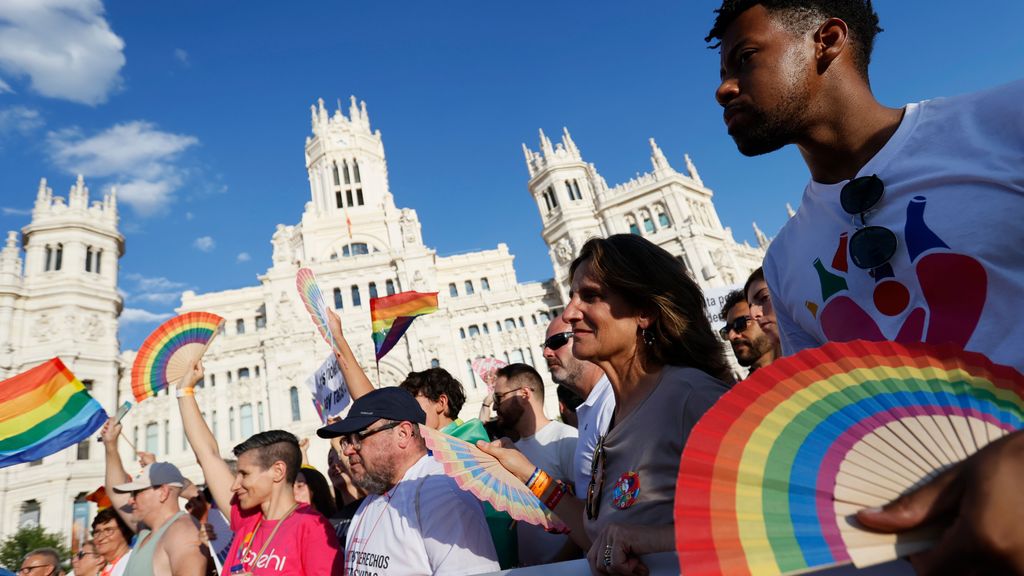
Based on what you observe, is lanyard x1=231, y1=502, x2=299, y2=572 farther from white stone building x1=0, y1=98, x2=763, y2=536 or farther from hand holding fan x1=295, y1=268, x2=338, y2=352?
white stone building x1=0, y1=98, x2=763, y2=536

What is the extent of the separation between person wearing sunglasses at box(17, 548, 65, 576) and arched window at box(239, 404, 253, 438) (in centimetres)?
2807

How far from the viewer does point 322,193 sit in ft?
150

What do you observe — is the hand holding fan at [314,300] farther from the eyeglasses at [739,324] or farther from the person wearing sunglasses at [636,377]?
the person wearing sunglasses at [636,377]

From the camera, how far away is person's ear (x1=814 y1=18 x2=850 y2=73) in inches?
65.6

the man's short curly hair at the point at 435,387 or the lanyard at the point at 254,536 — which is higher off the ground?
the man's short curly hair at the point at 435,387

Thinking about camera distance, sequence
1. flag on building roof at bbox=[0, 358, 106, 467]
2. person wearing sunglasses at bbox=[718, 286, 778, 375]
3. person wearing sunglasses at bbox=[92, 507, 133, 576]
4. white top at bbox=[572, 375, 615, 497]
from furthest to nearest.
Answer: flag on building roof at bbox=[0, 358, 106, 467]
person wearing sunglasses at bbox=[92, 507, 133, 576]
person wearing sunglasses at bbox=[718, 286, 778, 375]
white top at bbox=[572, 375, 615, 497]

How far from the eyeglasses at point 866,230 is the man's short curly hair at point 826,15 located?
0.46 m

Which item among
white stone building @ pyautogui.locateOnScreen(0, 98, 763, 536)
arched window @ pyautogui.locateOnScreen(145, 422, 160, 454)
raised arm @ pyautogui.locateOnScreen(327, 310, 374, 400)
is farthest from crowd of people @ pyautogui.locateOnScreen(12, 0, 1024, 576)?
arched window @ pyautogui.locateOnScreen(145, 422, 160, 454)

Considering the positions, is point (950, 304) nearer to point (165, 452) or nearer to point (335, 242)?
point (165, 452)

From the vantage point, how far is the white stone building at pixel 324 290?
95.0ft

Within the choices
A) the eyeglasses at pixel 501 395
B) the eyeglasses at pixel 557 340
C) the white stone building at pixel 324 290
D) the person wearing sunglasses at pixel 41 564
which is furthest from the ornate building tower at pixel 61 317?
the eyeglasses at pixel 557 340

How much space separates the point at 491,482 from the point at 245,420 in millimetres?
35911

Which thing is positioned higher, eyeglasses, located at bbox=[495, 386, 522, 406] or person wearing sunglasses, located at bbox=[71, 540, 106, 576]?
eyeglasses, located at bbox=[495, 386, 522, 406]

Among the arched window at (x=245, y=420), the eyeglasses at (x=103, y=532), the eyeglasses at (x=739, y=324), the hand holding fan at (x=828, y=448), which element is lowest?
the hand holding fan at (x=828, y=448)
